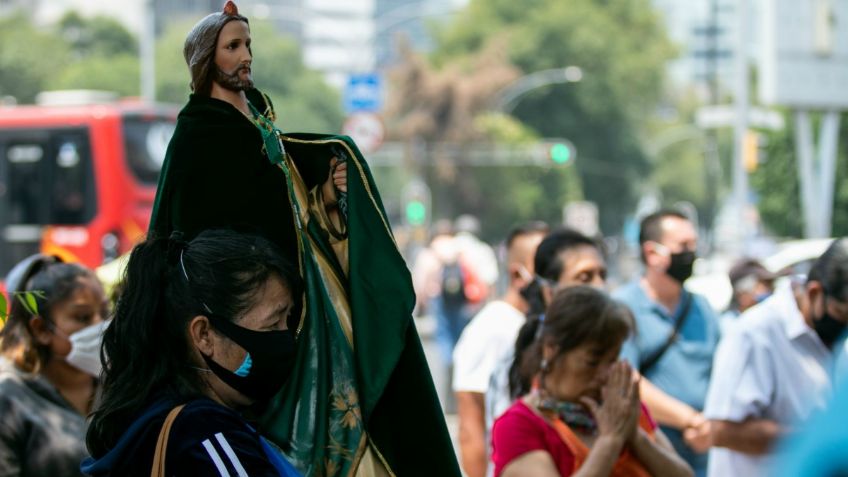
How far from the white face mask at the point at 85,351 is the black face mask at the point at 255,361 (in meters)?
2.03

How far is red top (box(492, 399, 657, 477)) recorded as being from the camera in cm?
400

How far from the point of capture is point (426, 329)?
28.5 metres

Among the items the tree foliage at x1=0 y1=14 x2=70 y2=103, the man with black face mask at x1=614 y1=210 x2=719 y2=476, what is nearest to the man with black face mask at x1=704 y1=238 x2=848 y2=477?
the man with black face mask at x1=614 y1=210 x2=719 y2=476

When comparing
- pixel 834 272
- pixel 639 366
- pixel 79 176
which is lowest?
pixel 639 366

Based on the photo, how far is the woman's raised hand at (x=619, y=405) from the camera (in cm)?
396

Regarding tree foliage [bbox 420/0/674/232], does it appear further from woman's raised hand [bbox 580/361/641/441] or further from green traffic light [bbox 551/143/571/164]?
woman's raised hand [bbox 580/361/641/441]

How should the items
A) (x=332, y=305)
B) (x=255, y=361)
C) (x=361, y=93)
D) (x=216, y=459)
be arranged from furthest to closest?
(x=361, y=93), (x=332, y=305), (x=255, y=361), (x=216, y=459)

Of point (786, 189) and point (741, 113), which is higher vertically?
point (741, 113)

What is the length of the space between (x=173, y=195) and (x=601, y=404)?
1567mm

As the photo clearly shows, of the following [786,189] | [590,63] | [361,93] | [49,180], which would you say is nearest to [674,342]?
[361,93]

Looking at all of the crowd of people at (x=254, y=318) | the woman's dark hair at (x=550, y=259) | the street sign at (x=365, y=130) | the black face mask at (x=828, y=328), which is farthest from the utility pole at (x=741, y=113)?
the crowd of people at (x=254, y=318)

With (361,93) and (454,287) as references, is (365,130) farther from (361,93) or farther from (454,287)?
(454,287)

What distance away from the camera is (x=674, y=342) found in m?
6.34

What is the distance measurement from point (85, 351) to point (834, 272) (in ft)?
8.28
